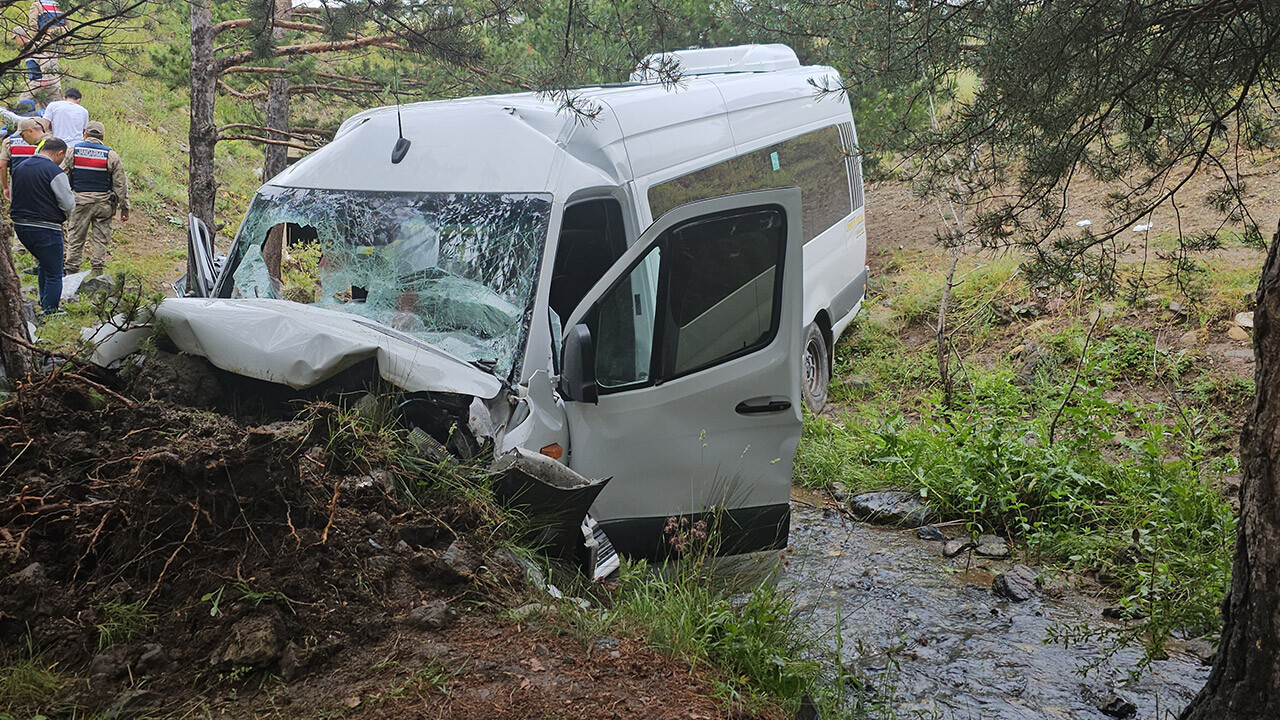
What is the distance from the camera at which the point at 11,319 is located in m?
4.16

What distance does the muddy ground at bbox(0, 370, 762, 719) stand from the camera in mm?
2646

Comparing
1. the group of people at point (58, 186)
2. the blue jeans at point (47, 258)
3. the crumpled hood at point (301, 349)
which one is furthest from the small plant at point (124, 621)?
the blue jeans at point (47, 258)

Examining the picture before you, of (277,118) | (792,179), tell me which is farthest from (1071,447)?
(277,118)

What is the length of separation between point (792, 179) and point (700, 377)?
12.4 ft

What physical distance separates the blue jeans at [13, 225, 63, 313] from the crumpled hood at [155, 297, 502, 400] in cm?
544

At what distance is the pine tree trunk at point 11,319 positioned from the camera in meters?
4.12

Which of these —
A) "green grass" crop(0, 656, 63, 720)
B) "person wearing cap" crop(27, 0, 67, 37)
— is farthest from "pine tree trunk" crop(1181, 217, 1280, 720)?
"person wearing cap" crop(27, 0, 67, 37)

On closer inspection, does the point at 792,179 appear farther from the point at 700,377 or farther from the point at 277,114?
the point at 277,114

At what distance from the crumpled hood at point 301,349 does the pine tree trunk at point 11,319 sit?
82 centimetres

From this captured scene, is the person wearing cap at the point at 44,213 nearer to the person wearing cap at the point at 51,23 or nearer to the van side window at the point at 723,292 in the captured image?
the person wearing cap at the point at 51,23

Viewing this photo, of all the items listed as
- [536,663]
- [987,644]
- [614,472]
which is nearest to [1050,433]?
[987,644]

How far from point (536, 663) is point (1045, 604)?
3.12 meters

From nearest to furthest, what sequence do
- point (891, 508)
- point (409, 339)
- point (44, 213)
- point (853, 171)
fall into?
point (409, 339), point (891, 508), point (44, 213), point (853, 171)

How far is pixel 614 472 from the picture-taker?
404cm
